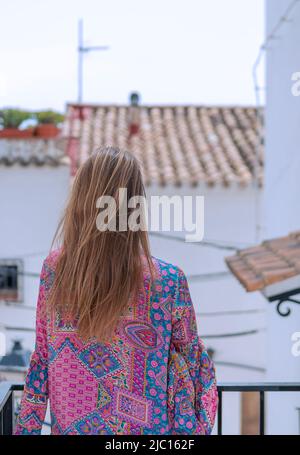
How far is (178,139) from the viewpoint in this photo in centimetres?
1029

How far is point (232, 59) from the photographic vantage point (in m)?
10.9

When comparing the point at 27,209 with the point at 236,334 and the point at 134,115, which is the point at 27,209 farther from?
the point at 236,334

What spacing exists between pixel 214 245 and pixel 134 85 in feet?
13.0

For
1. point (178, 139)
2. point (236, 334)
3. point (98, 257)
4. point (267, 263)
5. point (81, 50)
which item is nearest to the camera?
point (98, 257)

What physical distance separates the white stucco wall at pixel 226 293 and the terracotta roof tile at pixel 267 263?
396 cm

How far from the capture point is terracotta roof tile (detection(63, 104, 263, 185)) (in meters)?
9.04

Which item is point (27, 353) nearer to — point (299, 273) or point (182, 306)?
point (299, 273)

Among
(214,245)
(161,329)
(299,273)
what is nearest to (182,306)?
(161,329)

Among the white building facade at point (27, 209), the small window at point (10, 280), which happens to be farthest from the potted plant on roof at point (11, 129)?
the small window at point (10, 280)

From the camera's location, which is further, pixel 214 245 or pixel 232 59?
pixel 232 59

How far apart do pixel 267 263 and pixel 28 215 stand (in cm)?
520

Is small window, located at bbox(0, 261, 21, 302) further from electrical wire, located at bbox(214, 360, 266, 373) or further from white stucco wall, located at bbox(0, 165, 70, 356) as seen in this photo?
electrical wire, located at bbox(214, 360, 266, 373)

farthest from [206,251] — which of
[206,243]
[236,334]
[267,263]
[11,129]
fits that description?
[267,263]
